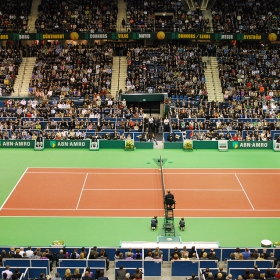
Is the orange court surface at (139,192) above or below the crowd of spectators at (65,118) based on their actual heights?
below

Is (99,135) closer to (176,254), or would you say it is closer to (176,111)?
(176,111)

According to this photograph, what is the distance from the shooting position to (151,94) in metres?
48.9

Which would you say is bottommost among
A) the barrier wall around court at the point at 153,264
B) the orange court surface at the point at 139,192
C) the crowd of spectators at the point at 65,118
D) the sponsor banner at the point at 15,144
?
the barrier wall around court at the point at 153,264

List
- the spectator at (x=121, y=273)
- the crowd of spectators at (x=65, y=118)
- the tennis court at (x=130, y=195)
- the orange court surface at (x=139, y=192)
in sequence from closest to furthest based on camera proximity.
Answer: the spectator at (x=121, y=273) < the tennis court at (x=130, y=195) < the orange court surface at (x=139, y=192) < the crowd of spectators at (x=65, y=118)

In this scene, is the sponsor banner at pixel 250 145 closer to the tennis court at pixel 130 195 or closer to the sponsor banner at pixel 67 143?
the tennis court at pixel 130 195

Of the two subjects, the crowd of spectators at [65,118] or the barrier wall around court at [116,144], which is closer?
the barrier wall around court at [116,144]

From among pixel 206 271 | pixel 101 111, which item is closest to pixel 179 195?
pixel 206 271

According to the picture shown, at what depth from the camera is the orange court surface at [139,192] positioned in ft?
94.5

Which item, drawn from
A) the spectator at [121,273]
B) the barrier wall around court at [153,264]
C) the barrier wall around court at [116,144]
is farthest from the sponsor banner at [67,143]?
the spectator at [121,273]

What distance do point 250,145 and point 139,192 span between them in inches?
519

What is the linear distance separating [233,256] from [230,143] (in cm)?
2108

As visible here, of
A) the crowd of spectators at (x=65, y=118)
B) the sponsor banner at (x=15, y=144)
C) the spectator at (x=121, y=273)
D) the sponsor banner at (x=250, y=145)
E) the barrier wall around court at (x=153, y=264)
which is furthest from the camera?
the crowd of spectators at (x=65, y=118)

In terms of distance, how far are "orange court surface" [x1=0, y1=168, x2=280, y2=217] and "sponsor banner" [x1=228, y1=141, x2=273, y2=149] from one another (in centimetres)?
566

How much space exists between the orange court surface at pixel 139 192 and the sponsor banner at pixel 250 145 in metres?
5.66
